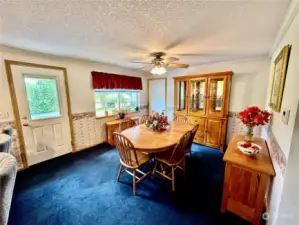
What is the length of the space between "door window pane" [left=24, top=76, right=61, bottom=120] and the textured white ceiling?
64 centimetres

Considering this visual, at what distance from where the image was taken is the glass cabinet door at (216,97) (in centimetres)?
300

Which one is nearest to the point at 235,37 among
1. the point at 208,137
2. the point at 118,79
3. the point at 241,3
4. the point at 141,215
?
the point at 241,3

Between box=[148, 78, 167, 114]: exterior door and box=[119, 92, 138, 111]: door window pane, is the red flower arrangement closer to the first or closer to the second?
box=[148, 78, 167, 114]: exterior door

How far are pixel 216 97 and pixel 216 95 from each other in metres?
0.05

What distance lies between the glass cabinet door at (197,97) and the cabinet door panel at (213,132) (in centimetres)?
32

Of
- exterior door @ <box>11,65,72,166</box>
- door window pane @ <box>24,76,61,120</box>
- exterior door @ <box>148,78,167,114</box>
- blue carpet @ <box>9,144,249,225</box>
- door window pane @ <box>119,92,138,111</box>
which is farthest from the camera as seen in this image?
exterior door @ <box>148,78,167,114</box>

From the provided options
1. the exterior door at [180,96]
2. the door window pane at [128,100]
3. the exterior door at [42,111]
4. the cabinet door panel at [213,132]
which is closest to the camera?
the exterior door at [42,111]

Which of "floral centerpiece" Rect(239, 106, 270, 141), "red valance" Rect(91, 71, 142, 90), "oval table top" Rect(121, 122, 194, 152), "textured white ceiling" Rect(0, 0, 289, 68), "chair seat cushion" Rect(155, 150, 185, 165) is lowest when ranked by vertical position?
"chair seat cushion" Rect(155, 150, 185, 165)

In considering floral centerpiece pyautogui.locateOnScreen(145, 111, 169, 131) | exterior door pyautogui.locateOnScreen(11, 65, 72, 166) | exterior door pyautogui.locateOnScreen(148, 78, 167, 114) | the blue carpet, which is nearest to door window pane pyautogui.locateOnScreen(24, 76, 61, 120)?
exterior door pyautogui.locateOnScreen(11, 65, 72, 166)

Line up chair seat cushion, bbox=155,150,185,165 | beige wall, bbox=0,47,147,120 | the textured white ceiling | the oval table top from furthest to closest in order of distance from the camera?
beige wall, bbox=0,47,147,120 → chair seat cushion, bbox=155,150,185,165 → the oval table top → the textured white ceiling

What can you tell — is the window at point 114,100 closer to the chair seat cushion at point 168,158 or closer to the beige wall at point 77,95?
the beige wall at point 77,95

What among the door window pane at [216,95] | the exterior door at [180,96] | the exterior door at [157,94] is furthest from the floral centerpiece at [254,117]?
the exterior door at [157,94]

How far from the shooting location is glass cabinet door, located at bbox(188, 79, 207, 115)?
3.28 meters

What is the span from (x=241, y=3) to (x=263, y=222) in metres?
2.15
